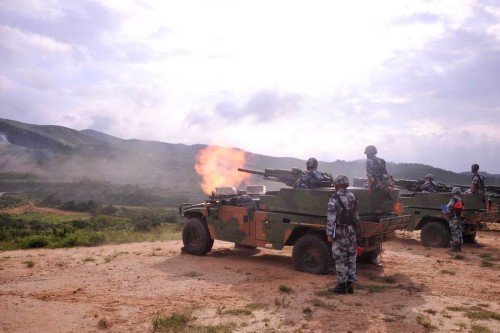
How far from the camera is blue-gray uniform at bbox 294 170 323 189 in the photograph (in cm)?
1056

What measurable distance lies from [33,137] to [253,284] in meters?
98.4

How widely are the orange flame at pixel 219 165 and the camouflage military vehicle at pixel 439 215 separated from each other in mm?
5764

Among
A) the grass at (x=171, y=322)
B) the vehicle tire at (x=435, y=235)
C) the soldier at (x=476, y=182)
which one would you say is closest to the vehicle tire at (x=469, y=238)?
the vehicle tire at (x=435, y=235)

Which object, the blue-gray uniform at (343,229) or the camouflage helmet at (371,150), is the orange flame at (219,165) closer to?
the camouflage helmet at (371,150)

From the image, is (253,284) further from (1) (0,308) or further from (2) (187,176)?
(2) (187,176)

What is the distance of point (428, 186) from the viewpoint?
16016mm

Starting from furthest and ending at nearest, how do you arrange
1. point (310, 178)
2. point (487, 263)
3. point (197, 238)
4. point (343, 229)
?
1. point (197, 238)
2. point (487, 263)
3. point (310, 178)
4. point (343, 229)

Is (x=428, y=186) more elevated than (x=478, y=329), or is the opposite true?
(x=428, y=186)

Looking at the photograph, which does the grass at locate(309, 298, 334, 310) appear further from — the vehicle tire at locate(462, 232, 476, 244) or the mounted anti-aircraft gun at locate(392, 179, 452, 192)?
the mounted anti-aircraft gun at locate(392, 179, 452, 192)

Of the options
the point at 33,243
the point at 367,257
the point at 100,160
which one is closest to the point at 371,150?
the point at 367,257

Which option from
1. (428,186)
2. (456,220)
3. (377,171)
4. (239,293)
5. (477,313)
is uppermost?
(377,171)

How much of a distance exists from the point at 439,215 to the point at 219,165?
7.25 metres

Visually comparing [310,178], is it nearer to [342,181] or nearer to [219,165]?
[342,181]

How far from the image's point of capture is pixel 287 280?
898cm
